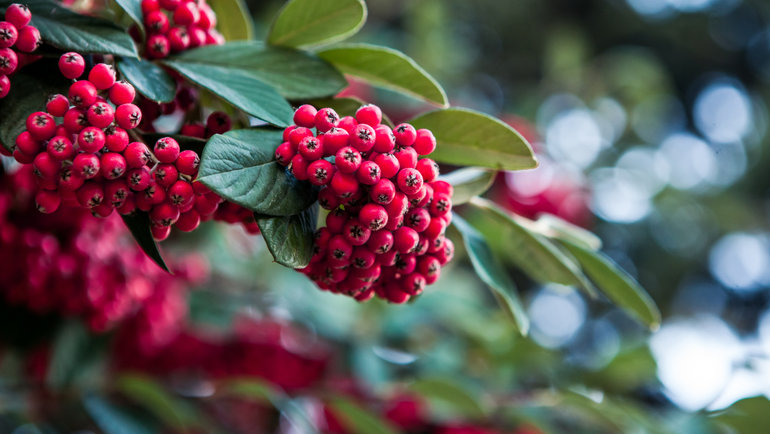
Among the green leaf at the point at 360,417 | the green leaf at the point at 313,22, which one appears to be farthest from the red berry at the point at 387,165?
the green leaf at the point at 360,417

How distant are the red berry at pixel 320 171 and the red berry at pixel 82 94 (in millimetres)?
272

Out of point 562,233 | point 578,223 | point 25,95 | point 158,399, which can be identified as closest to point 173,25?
point 25,95

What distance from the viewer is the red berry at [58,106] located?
79 cm

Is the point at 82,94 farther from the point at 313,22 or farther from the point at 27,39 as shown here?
the point at 313,22

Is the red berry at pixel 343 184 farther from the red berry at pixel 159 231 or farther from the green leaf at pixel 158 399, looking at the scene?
the green leaf at pixel 158 399

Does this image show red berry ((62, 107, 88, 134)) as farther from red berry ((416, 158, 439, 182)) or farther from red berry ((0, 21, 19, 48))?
red berry ((416, 158, 439, 182))

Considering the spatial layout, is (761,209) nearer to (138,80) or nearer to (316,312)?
(316,312)

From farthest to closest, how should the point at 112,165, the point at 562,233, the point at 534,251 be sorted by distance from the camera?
the point at 562,233, the point at 534,251, the point at 112,165

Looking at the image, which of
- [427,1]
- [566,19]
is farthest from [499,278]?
[566,19]

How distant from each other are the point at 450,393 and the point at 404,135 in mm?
960

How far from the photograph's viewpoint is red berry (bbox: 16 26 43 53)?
810 mm

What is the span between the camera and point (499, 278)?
42.9 inches

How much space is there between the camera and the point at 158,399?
1562 mm

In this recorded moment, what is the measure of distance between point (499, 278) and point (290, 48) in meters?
0.50
